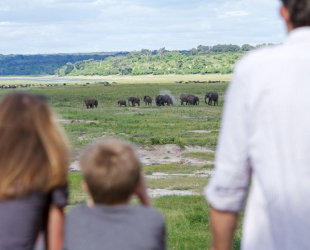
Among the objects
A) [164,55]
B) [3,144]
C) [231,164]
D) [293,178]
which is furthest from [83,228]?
[164,55]

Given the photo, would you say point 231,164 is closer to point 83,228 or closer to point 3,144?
point 83,228

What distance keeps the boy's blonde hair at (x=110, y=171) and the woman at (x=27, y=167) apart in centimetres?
14

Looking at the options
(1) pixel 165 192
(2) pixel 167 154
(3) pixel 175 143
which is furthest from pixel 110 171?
(3) pixel 175 143

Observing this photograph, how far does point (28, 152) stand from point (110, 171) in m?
0.34

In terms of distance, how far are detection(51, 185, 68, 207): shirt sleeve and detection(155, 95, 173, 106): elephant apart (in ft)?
173

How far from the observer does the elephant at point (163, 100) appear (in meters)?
55.5

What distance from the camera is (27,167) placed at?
256 centimetres

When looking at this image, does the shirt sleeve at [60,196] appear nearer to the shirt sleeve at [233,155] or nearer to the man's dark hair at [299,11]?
the shirt sleeve at [233,155]

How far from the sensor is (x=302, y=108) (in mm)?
2104

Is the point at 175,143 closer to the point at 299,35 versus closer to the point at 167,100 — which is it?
the point at 299,35

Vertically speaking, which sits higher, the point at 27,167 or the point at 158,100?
the point at 27,167

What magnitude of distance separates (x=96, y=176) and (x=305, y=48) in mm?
878

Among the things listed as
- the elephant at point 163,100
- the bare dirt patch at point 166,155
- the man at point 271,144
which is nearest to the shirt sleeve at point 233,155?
the man at point 271,144

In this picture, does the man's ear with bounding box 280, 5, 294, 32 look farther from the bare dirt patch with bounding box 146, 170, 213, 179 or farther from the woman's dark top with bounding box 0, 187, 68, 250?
the bare dirt patch with bounding box 146, 170, 213, 179
